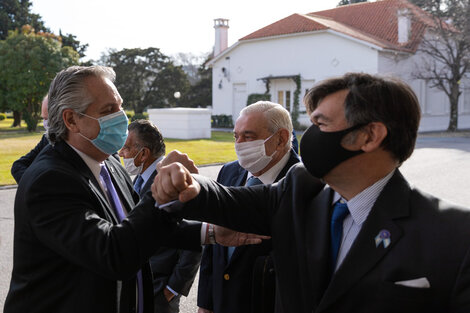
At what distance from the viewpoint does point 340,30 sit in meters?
31.6

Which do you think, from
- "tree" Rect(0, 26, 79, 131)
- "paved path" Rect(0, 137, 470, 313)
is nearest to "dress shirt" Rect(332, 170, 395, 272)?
"paved path" Rect(0, 137, 470, 313)

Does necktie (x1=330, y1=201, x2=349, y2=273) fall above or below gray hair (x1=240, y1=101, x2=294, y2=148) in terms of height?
below

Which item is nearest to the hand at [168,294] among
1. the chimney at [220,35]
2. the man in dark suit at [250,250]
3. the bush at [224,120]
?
the man in dark suit at [250,250]

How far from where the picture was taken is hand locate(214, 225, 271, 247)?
2.40 metres

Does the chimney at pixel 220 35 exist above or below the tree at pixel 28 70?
above

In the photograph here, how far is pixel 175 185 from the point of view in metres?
1.88

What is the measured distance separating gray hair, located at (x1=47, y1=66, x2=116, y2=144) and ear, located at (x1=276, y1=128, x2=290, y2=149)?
146 cm

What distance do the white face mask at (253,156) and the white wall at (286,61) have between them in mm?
26843

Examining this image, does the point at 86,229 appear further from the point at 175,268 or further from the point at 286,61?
the point at 286,61

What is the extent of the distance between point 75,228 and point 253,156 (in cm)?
158

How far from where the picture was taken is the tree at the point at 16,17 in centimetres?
4794

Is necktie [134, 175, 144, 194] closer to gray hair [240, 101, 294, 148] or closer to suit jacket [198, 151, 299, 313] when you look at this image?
suit jacket [198, 151, 299, 313]

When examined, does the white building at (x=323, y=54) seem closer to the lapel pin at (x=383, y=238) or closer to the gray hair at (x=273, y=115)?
the gray hair at (x=273, y=115)

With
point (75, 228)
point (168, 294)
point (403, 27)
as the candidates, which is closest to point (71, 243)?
point (75, 228)
